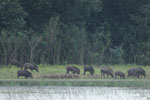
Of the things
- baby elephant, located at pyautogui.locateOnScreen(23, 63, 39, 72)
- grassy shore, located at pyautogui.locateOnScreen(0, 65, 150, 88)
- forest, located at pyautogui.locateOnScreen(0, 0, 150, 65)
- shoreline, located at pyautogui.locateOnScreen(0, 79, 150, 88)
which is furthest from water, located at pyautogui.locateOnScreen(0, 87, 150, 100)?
forest, located at pyautogui.locateOnScreen(0, 0, 150, 65)

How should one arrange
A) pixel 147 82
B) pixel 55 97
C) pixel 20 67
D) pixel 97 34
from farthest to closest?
pixel 97 34, pixel 20 67, pixel 147 82, pixel 55 97

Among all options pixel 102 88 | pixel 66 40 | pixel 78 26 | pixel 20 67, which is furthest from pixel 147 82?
pixel 78 26

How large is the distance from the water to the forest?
9.56 meters

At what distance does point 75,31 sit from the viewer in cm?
3384

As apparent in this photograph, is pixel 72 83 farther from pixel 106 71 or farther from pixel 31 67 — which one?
pixel 31 67

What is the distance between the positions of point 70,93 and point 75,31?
1391cm

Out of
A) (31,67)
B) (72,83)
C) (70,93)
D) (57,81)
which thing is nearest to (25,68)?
(31,67)

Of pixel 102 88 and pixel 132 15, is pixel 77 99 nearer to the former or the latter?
pixel 102 88

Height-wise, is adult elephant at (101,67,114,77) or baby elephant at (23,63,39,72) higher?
baby elephant at (23,63,39,72)

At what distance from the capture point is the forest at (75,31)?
102 ft

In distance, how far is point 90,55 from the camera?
31.8m

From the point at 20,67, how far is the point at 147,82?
7.67 m

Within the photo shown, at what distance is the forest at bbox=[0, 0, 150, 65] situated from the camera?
102 feet

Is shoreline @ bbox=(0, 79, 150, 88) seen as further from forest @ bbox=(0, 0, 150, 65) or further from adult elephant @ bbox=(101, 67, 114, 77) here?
forest @ bbox=(0, 0, 150, 65)
